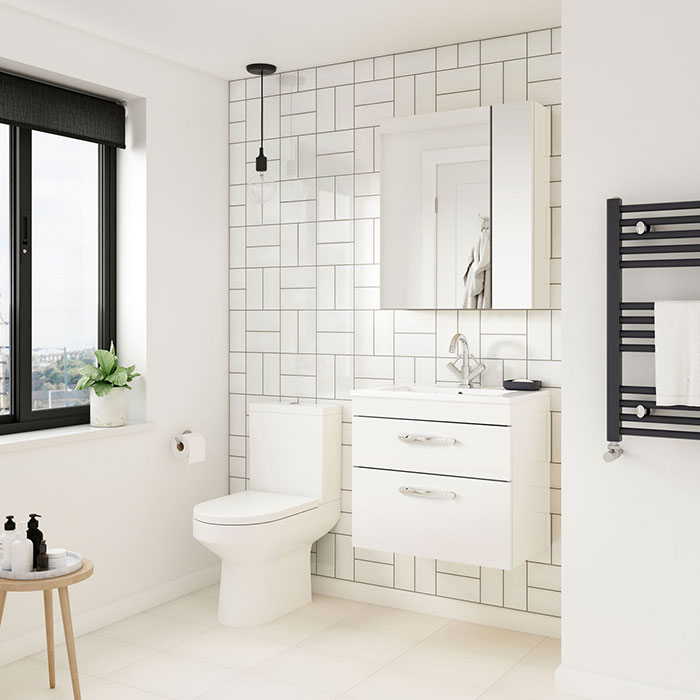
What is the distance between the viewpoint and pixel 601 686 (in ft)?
9.21

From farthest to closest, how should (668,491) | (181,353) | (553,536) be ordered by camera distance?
1. (181,353)
2. (553,536)
3. (668,491)

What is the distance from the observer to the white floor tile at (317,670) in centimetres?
297

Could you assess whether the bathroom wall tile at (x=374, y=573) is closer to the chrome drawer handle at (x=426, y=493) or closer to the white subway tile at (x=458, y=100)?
the chrome drawer handle at (x=426, y=493)

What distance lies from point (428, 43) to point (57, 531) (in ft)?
8.07

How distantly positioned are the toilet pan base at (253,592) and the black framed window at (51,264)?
0.94 meters

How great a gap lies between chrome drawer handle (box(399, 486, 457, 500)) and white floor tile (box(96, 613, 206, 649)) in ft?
3.36

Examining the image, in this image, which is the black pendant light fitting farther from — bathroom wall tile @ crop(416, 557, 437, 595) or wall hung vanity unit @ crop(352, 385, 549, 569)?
bathroom wall tile @ crop(416, 557, 437, 595)

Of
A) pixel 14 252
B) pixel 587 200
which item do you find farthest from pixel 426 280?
pixel 14 252

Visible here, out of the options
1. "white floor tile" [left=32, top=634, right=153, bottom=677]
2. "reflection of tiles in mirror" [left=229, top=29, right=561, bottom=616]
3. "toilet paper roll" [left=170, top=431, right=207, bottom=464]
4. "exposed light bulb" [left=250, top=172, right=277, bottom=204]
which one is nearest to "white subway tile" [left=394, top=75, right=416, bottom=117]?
"reflection of tiles in mirror" [left=229, top=29, right=561, bottom=616]

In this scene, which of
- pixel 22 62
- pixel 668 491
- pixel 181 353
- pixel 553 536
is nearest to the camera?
pixel 668 491

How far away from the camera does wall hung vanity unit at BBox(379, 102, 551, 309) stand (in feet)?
10.9

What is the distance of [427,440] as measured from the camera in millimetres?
3232

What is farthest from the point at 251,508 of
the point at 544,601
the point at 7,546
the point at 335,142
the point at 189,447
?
the point at 335,142

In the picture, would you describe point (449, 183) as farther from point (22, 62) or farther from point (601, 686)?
Answer: point (601, 686)
